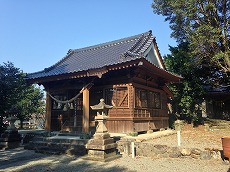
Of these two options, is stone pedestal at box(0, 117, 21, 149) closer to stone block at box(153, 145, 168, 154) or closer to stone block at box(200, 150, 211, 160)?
stone block at box(153, 145, 168, 154)

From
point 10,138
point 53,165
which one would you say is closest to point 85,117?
point 53,165

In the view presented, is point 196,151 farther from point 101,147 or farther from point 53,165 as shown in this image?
point 53,165

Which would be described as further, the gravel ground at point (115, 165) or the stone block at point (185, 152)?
the stone block at point (185, 152)

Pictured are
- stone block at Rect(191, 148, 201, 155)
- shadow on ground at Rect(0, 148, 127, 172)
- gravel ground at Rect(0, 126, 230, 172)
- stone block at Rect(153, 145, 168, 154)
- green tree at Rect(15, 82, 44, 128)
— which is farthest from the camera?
green tree at Rect(15, 82, 44, 128)

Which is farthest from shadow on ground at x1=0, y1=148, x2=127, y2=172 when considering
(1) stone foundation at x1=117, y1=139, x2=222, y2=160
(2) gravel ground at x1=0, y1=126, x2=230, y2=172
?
(1) stone foundation at x1=117, y1=139, x2=222, y2=160

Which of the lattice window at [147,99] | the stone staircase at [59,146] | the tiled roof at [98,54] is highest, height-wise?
the tiled roof at [98,54]

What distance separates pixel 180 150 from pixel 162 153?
2.50 feet

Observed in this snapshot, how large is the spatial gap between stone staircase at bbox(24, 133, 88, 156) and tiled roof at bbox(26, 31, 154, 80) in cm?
419

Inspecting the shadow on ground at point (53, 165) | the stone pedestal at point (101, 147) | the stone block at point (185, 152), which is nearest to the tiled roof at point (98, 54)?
the stone pedestal at point (101, 147)

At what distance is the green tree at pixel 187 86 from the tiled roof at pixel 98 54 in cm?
450

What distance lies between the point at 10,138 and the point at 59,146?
12.1 feet

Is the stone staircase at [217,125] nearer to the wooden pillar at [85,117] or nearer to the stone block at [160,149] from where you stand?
the stone block at [160,149]

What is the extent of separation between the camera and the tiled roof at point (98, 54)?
14.5m

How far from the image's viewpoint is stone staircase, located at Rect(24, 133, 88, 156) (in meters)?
10.4
